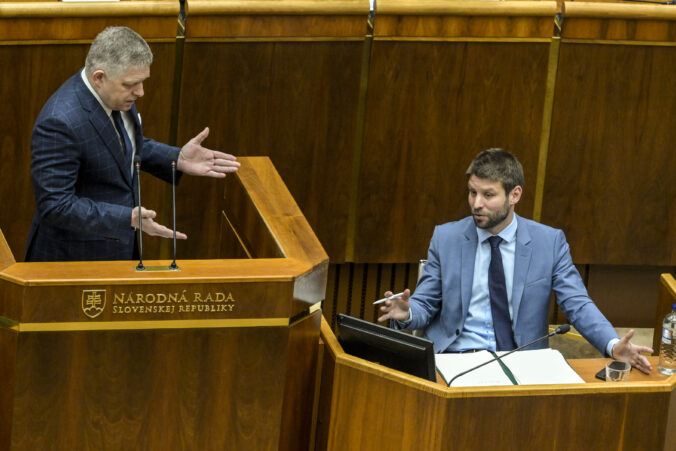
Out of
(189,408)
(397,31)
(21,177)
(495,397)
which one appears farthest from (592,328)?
(21,177)

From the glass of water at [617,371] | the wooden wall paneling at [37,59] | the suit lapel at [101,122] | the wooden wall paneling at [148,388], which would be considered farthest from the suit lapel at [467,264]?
the wooden wall paneling at [37,59]

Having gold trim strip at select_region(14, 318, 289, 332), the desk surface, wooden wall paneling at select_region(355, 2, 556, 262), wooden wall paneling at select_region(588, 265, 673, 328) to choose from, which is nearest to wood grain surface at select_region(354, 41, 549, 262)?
wooden wall paneling at select_region(355, 2, 556, 262)

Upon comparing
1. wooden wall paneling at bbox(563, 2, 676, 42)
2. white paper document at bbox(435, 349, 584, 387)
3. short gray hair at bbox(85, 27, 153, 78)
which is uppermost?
wooden wall paneling at bbox(563, 2, 676, 42)

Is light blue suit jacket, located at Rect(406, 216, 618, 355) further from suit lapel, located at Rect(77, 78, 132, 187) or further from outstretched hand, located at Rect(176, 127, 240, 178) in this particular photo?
suit lapel, located at Rect(77, 78, 132, 187)

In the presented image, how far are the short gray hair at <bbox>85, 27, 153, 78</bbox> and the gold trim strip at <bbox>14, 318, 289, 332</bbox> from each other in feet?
0.93

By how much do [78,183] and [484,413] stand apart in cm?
50

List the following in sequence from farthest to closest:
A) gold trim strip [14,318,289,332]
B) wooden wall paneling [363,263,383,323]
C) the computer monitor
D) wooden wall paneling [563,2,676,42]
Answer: wooden wall paneling [363,263,383,323]
wooden wall paneling [563,2,676,42]
the computer monitor
gold trim strip [14,318,289,332]

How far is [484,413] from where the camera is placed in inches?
44.3

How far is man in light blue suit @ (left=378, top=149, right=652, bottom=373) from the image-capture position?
4.50 ft

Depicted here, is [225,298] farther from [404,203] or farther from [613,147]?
[613,147]

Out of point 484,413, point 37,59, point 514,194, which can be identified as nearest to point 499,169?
point 514,194

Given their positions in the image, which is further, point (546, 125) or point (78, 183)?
point (546, 125)

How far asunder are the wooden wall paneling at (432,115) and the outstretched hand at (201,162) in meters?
0.48

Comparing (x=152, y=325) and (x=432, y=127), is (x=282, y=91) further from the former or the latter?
(x=152, y=325)
